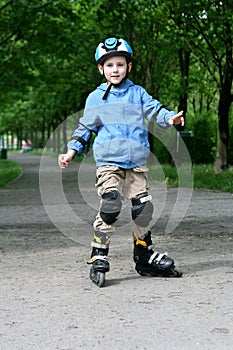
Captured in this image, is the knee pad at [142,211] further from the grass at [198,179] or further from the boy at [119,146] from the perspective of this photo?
the grass at [198,179]

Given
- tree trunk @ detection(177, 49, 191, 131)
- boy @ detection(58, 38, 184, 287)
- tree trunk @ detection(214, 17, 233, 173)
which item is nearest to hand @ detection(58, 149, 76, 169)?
boy @ detection(58, 38, 184, 287)

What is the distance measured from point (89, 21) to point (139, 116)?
2255 centimetres

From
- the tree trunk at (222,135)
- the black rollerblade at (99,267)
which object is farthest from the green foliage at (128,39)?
the black rollerblade at (99,267)

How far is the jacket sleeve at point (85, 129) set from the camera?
5836mm

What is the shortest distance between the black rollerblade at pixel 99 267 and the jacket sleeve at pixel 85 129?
80 centimetres

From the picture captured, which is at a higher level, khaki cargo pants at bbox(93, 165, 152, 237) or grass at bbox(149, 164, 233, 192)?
khaki cargo pants at bbox(93, 165, 152, 237)

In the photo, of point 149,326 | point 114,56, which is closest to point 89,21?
point 114,56

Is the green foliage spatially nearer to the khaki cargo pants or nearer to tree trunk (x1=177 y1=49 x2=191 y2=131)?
tree trunk (x1=177 y1=49 x2=191 y2=131)

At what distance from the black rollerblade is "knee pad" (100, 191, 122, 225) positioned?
24 cm

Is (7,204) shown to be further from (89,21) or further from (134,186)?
(89,21)

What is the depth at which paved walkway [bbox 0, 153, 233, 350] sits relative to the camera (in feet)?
13.4

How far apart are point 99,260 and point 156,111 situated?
121 cm

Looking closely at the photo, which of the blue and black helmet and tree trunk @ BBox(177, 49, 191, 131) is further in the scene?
tree trunk @ BBox(177, 49, 191, 131)

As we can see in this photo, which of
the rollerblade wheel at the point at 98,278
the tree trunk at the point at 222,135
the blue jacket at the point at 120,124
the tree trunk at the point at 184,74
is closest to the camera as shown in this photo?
the rollerblade wheel at the point at 98,278
